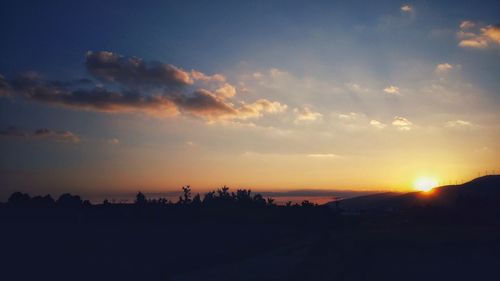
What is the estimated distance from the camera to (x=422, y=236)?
169ft

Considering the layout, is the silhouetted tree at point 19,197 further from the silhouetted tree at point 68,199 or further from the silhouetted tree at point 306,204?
the silhouetted tree at point 306,204

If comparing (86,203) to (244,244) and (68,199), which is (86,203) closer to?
(68,199)

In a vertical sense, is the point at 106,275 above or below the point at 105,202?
below

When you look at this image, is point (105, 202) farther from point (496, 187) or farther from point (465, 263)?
point (496, 187)

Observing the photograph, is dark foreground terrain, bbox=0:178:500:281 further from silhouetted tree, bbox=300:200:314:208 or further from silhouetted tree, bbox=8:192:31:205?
silhouetted tree, bbox=8:192:31:205

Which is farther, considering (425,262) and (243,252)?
(243,252)

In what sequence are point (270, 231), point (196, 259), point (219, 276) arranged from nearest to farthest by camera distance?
point (219, 276), point (196, 259), point (270, 231)

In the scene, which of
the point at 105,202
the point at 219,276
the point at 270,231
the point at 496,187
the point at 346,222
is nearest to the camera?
the point at 219,276

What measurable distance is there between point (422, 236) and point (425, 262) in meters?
7.08

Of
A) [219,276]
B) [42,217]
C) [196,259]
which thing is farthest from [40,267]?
[219,276]

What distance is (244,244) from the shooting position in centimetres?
6962

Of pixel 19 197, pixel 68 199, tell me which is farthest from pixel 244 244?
pixel 19 197

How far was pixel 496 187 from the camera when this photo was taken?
534 feet

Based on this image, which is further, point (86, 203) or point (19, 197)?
point (19, 197)
